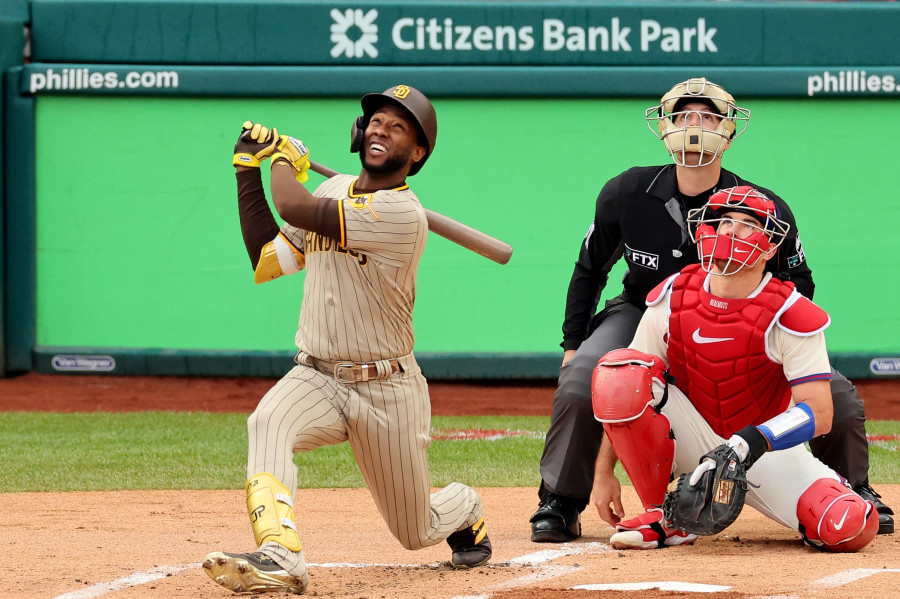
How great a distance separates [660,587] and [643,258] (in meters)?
1.68

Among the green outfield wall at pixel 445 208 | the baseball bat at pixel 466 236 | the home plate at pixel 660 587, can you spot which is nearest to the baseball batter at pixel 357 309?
the baseball bat at pixel 466 236

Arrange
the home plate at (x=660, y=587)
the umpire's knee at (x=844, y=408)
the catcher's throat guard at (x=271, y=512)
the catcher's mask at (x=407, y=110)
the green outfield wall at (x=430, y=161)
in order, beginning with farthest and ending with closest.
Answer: the green outfield wall at (x=430, y=161), the umpire's knee at (x=844, y=408), the catcher's mask at (x=407, y=110), the home plate at (x=660, y=587), the catcher's throat guard at (x=271, y=512)

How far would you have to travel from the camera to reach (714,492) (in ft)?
13.7

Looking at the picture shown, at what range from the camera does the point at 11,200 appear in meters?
10.8

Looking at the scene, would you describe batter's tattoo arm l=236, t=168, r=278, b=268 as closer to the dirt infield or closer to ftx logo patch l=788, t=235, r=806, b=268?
the dirt infield

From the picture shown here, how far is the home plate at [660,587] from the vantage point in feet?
11.8

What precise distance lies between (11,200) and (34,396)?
5.70 ft

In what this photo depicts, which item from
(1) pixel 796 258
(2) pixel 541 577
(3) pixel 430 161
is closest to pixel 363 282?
(2) pixel 541 577

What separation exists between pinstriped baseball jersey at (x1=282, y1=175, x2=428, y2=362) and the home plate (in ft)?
3.03

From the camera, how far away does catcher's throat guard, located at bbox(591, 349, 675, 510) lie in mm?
4328

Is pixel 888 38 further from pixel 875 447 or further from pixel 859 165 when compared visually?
pixel 875 447

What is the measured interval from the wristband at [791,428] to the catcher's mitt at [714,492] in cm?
14

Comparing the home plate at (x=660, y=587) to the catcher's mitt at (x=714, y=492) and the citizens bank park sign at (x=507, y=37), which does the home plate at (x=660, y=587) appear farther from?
the citizens bank park sign at (x=507, y=37)

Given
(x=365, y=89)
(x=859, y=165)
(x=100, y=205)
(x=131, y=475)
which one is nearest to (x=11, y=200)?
(x=100, y=205)
